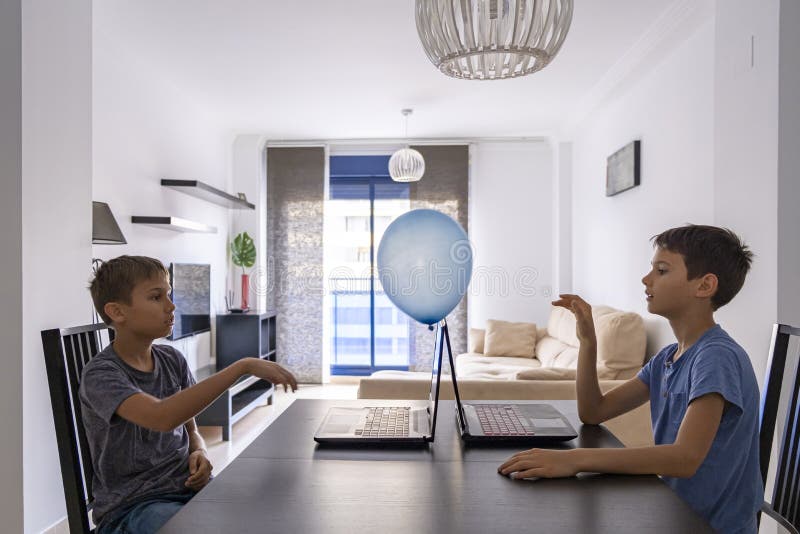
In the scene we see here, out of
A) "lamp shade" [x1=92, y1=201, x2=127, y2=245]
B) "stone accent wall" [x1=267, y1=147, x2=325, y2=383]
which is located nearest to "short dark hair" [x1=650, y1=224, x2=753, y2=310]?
"lamp shade" [x1=92, y1=201, x2=127, y2=245]

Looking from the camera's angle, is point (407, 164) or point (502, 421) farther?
point (407, 164)

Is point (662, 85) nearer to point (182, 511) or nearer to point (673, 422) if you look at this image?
point (673, 422)

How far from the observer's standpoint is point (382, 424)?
4.36 feet

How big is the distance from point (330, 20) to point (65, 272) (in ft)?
6.02

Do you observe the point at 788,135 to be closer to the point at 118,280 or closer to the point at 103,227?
the point at 118,280

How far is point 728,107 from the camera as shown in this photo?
2.27 meters

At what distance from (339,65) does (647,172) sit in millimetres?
2107

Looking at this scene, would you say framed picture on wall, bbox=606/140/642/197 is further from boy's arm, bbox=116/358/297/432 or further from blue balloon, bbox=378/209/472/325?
boy's arm, bbox=116/358/297/432

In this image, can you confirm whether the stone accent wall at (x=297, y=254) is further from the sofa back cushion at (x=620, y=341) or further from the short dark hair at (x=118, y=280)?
the short dark hair at (x=118, y=280)

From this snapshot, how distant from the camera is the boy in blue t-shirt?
1.02m

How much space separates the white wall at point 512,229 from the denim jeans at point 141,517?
14.8 ft

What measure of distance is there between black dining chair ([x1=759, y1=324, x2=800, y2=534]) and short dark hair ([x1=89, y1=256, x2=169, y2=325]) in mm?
1503

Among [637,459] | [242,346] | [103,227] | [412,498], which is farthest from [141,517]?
[242,346]

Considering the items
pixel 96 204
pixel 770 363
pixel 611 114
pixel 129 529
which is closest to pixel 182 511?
pixel 129 529
